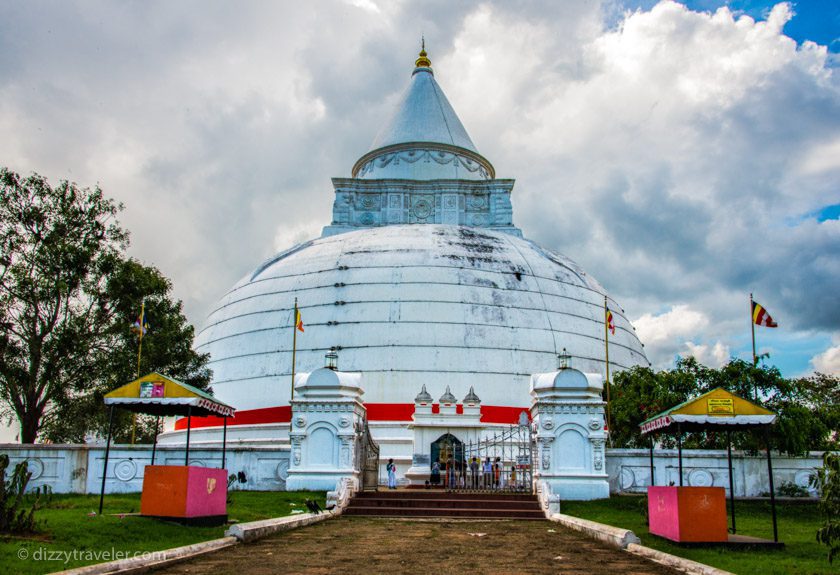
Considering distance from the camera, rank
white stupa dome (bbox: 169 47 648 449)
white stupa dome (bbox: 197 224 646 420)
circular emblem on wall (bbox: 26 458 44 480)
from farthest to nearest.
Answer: white stupa dome (bbox: 197 224 646 420) < white stupa dome (bbox: 169 47 648 449) < circular emblem on wall (bbox: 26 458 44 480)

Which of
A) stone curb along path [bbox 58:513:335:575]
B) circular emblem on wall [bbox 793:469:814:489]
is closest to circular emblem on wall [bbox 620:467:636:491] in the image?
circular emblem on wall [bbox 793:469:814:489]

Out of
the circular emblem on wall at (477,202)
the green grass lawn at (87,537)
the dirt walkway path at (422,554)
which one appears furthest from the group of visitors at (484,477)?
the circular emblem on wall at (477,202)

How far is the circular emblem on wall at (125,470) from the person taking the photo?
22.6m

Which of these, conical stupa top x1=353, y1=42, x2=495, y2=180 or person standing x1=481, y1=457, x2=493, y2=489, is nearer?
person standing x1=481, y1=457, x2=493, y2=489

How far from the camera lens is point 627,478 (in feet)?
73.5

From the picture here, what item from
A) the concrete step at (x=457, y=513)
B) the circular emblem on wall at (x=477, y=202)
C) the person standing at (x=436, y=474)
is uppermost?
the circular emblem on wall at (x=477, y=202)

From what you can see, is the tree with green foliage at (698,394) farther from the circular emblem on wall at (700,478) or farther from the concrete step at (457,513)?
the concrete step at (457,513)

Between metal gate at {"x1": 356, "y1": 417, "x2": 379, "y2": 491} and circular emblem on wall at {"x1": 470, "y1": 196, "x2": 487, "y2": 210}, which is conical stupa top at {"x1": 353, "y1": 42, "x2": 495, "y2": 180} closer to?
circular emblem on wall at {"x1": 470, "y1": 196, "x2": 487, "y2": 210}

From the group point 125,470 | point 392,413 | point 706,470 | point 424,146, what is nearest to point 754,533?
point 706,470

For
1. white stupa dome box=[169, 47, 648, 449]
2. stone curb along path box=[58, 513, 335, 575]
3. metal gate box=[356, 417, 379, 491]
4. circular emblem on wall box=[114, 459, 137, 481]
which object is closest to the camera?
stone curb along path box=[58, 513, 335, 575]

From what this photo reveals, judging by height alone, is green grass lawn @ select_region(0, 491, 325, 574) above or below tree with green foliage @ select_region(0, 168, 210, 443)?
below

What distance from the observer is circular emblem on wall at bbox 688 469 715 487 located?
72.8ft

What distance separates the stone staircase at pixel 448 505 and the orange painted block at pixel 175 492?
5327 mm

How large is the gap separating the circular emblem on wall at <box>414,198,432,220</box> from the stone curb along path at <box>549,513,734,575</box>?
3021 cm
